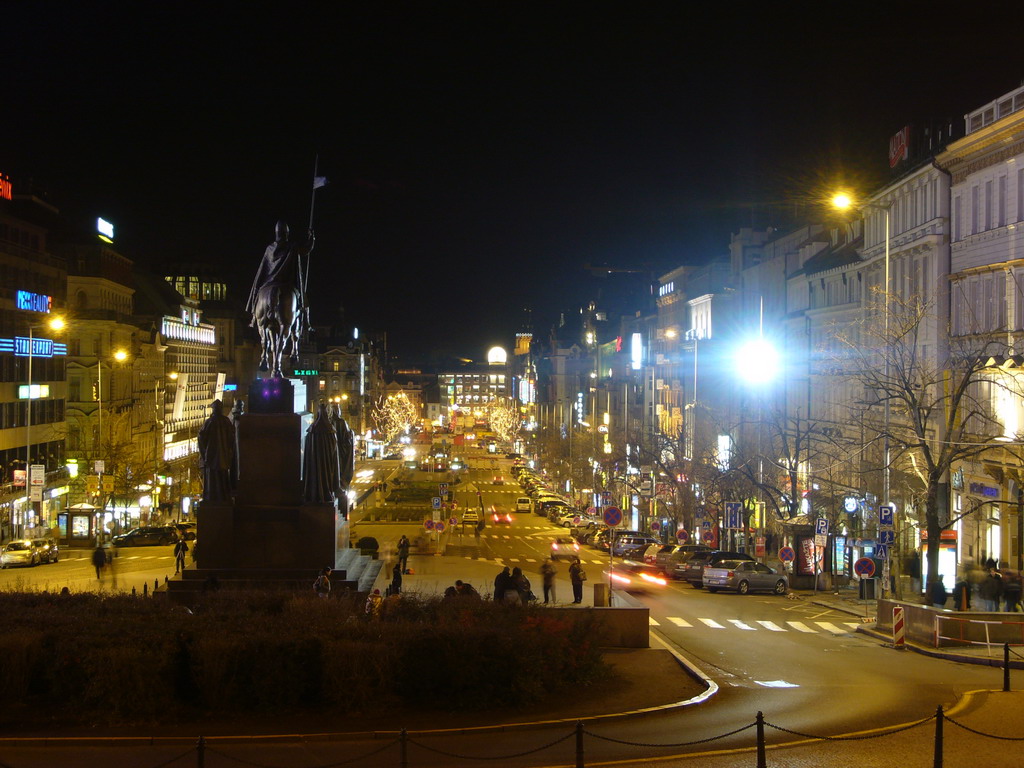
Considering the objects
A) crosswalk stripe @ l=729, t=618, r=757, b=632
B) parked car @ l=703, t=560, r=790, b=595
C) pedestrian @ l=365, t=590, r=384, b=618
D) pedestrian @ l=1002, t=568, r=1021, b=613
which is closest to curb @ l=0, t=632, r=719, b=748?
pedestrian @ l=365, t=590, r=384, b=618

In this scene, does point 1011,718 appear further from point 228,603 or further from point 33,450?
point 33,450

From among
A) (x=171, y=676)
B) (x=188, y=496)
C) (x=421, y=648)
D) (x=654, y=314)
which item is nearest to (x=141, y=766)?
(x=171, y=676)

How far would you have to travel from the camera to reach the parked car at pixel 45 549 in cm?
4556

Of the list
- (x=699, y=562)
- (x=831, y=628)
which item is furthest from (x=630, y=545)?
(x=831, y=628)

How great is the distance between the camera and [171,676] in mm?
15898

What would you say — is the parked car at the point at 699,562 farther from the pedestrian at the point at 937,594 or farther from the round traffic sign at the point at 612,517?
the round traffic sign at the point at 612,517

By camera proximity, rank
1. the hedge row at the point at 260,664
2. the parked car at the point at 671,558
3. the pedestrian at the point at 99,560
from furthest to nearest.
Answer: the parked car at the point at 671,558, the pedestrian at the point at 99,560, the hedge row at the point at 260,664

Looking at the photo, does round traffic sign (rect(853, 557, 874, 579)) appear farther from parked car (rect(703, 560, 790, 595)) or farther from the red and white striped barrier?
the red and white striped barrier

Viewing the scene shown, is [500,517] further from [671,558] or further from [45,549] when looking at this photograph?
[45,549]

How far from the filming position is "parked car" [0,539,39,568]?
43938 mm

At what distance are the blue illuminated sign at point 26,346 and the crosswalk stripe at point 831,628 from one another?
42.3 meters

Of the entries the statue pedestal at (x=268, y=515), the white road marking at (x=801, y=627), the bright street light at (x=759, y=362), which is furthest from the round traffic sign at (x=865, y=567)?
the bright street light at (x=759, y=362)

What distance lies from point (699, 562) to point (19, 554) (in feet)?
81.7

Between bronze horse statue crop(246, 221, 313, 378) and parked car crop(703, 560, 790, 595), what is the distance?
1878cm
